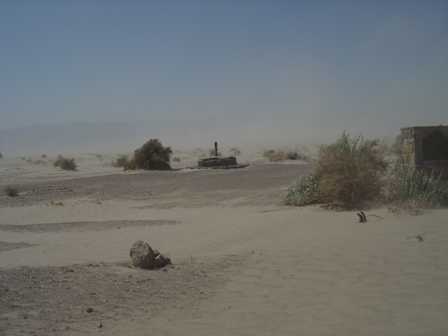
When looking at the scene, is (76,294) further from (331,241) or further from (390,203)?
(390,203)

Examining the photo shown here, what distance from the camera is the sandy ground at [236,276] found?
5.24 metres

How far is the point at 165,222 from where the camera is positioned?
44.1 feet

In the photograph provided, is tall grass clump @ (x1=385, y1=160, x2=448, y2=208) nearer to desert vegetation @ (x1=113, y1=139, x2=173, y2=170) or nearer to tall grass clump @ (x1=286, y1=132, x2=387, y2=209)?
tall grass clump @ (x1=286, y1=132, x2=387, y2=209)

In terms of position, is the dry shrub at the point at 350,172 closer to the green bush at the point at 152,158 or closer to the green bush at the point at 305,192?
the green bush at the point at 305,192

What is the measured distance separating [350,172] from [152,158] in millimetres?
25075

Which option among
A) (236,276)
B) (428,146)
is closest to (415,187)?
(428,146)

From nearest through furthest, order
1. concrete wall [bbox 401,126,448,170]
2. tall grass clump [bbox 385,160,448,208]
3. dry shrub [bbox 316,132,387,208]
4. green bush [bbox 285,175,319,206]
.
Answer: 1. tall grass clump [bbox 385,160,448,208]
2. concrete wall [bbox 401,126,448,170]
3. dry shrub [bbox 316,132,387,208]
4. green bush [bbox 285,175,319,206]

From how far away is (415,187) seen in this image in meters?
12.0

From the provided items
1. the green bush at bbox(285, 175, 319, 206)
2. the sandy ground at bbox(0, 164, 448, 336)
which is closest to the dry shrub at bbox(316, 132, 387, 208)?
the green bush at bbox(285, 175, 319, 206)

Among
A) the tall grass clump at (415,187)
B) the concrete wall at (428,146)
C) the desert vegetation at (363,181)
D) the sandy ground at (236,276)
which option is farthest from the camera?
the concrete wall at (428,146)

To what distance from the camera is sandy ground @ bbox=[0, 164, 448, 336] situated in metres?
5.24

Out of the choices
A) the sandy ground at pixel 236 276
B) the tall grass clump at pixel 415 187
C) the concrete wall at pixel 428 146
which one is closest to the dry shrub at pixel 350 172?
the tall grass clump at pixel 415 187

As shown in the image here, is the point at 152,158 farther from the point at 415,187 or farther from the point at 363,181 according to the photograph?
the point at 415,187

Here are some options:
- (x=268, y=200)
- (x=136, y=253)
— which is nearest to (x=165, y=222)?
(x=268, y=200)
